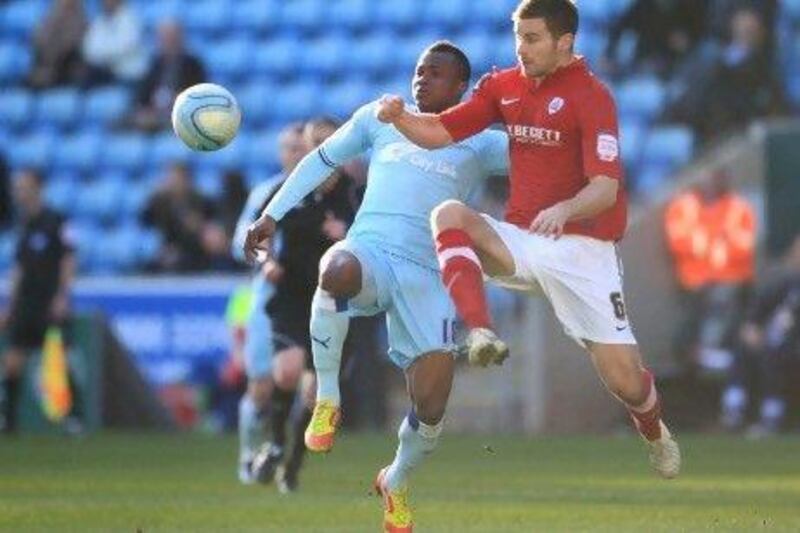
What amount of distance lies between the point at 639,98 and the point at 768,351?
10.1 ft

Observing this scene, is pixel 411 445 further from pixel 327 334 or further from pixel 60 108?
pixel 60 108

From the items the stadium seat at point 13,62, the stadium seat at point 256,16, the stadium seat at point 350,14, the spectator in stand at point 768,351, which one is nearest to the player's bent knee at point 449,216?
the spectator in stand at point 768,351

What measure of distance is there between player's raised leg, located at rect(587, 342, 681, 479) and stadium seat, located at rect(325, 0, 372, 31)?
50.8 feet

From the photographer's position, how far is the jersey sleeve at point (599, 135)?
34.4 feet

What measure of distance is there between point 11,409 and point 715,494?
9.54 meters

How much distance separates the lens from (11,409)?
2172 centimetres

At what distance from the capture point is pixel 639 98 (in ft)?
76.1

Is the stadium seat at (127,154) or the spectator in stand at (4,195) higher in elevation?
the spectator in stand at (4,195)

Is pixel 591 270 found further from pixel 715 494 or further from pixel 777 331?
pixel 777 331

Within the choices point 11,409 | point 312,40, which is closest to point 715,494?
point 11,409

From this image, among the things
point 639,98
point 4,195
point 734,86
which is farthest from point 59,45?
point 734,86

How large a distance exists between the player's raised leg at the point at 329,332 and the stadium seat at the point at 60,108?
16.3m

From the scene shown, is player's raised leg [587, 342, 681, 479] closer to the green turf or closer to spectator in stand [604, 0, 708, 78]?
the green turf

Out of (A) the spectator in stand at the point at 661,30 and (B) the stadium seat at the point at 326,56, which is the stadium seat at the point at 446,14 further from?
(A) the spectator in stand at the point at 661,30
